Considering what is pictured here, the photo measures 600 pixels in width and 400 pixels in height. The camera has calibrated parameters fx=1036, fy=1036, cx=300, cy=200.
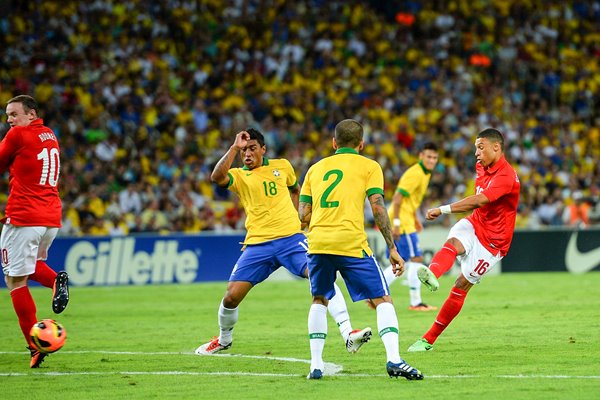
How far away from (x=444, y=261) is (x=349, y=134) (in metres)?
2.69

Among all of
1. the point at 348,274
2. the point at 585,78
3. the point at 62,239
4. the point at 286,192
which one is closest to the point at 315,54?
the point at 585,78

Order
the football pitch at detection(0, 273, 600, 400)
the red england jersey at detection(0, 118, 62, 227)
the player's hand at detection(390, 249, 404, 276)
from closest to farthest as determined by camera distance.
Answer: the football pitch at detection(0, 273, 600, 400)
the player's hand at detection(390, 249, 404, 276)
the red england jersey at detection(0, 118, 62, 227)

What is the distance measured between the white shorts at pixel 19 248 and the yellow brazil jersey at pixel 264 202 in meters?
2.22

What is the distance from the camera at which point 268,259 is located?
452 inches

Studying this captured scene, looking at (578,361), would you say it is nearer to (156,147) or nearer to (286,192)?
(286,192)

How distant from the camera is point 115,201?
2566 cm

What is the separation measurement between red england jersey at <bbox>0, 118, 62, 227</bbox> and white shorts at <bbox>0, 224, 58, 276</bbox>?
8 cm

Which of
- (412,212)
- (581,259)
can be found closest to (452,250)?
(412,212)

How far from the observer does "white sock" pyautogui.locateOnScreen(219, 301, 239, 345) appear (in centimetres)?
1152

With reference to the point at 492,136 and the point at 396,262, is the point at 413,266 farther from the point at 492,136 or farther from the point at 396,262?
the point at 396,262

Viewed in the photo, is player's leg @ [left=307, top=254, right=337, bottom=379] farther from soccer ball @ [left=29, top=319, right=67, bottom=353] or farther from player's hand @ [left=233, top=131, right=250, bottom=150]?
soccer ball @ [left=29, top=319, right=67, bottom=353]

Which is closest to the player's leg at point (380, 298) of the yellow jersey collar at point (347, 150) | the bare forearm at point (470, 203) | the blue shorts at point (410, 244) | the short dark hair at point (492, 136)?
the yellow jersey collar at point (347, 150)

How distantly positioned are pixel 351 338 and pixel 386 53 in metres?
25.1

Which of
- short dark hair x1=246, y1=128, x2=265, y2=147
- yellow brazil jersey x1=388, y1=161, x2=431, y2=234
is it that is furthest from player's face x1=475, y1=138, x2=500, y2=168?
yellow brazil jersey x1=388, y1=161, x2=431, y2=234
